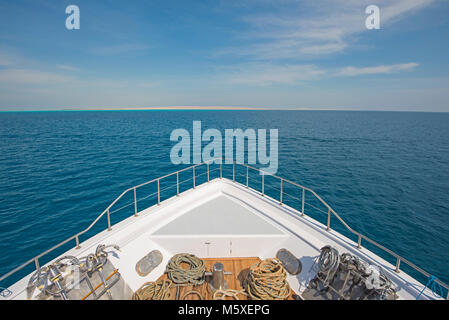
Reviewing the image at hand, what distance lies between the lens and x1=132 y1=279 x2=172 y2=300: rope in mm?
3969

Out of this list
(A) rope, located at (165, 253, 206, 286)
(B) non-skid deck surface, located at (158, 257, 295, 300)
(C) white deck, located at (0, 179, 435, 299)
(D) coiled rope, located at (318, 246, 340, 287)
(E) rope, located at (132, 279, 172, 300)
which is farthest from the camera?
(A) rope, located at (165, 253, 206, 286)

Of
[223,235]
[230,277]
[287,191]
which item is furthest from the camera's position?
[287,191]

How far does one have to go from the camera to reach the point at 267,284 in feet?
13.5

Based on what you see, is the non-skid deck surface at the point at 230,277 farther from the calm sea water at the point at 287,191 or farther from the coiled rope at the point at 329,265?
the calm sea water at the point at 287,191

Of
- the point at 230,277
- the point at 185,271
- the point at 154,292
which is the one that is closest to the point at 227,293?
the point at 230,277

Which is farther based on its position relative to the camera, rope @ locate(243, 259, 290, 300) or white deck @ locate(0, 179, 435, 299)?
white deck @ locate(0, 179, 435, 299)

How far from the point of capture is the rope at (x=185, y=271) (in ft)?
14.8

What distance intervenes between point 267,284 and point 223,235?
5.90 feet

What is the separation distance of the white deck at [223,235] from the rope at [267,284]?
0.44 meters

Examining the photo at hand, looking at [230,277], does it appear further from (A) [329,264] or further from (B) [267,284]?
(A) [329,264]

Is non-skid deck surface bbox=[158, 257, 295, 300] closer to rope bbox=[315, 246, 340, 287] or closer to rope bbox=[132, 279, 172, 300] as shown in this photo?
rope bbox=[132, 279, 172, 300]

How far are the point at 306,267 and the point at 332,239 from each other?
35.0 inches

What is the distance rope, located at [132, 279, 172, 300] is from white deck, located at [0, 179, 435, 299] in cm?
33

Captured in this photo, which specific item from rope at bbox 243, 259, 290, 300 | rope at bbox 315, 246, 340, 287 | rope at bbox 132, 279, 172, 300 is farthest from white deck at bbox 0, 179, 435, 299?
rope at bbox 315, 246, 340, 287
